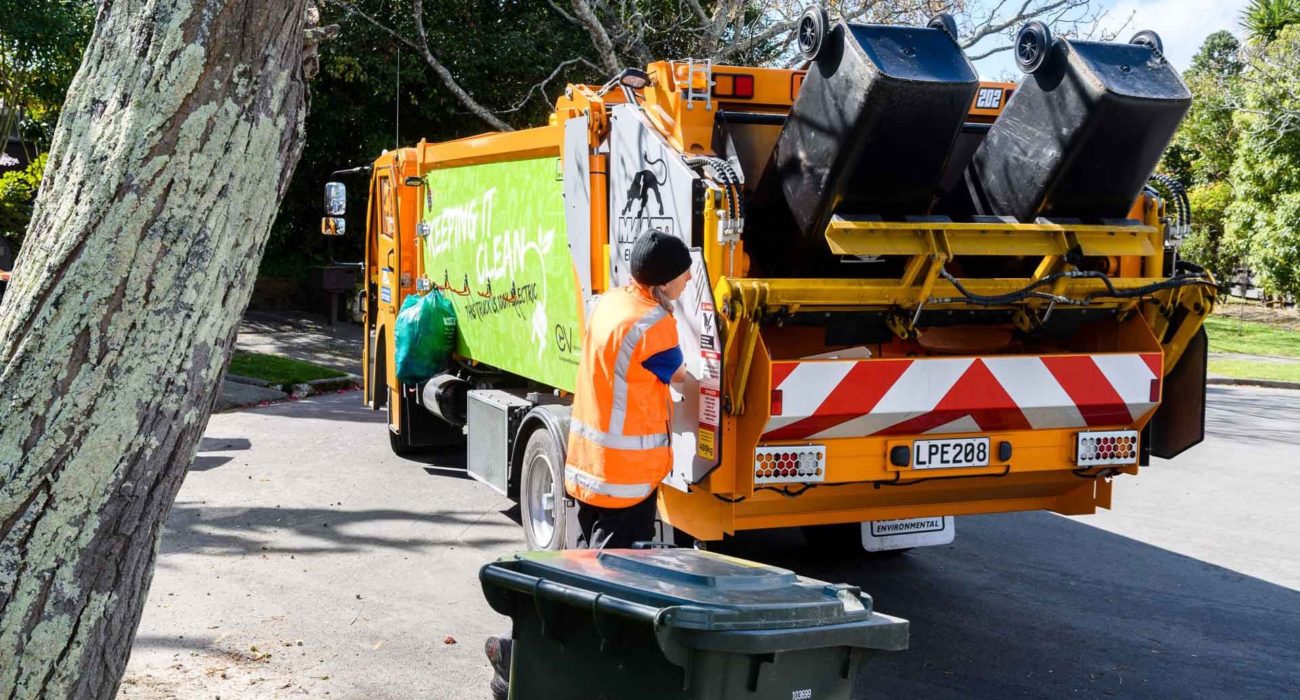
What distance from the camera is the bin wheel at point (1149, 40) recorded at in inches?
204

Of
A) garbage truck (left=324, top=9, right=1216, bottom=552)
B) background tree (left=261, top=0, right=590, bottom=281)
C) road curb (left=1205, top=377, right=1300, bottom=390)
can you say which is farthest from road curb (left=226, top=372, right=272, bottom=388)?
road curb (left=1205, top=377, right=1300, bottom=390)

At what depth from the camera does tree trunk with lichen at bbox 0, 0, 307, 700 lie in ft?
7.48

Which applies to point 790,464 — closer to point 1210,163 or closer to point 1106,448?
point 1106,448

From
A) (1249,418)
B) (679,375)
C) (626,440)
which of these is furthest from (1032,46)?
(1249,418)

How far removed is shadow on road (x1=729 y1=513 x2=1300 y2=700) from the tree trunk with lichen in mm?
3091

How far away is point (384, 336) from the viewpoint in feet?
31.0

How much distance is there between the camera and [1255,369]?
17172 millimetres

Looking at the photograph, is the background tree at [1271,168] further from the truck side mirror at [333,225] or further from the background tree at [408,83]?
the truck side mirror at [333,225]

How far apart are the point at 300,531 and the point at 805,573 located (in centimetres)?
→ 280

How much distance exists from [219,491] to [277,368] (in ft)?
19.3

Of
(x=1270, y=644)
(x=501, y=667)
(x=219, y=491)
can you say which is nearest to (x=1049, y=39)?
(x=1270, y=644)

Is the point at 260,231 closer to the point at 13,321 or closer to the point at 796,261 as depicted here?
the point at 13,321

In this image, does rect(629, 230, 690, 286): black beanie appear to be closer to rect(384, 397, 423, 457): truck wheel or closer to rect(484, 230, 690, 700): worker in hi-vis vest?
rect(484, 230, 690, 700): worker in hi-vis vest

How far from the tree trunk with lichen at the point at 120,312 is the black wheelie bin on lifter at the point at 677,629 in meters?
0.99
